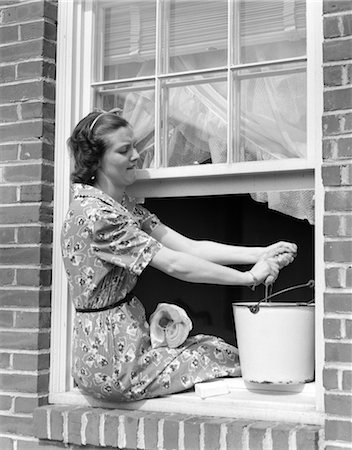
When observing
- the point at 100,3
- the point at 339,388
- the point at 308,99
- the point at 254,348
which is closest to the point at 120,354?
the point at 254,348

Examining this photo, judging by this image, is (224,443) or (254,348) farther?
(254,348)

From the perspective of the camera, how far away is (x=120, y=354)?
134 inches

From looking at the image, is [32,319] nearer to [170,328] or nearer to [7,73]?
[170,328]

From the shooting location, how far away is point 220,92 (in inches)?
141

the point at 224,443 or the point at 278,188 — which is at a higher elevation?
the point at 278,188

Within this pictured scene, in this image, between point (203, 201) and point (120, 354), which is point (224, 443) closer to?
point (120, 354)

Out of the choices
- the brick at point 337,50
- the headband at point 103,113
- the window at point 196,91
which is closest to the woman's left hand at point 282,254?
the window at point 196,91

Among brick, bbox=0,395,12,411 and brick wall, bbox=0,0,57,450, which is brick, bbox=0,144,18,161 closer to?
brick wall, bbox=0,0,57,450

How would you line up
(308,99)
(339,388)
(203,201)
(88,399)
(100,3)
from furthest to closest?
(203,201) < (100,3) < (88,399) < (308,99) < (339,388)

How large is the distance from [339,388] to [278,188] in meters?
0.88

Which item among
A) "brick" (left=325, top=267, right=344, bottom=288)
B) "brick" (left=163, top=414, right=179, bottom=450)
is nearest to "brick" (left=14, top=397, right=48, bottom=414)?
"brick" (left=163, top=414, right=179, bottom=450)

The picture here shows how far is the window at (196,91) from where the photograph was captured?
3395mm

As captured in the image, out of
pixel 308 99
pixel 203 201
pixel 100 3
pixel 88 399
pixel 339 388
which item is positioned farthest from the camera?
pixel 203 201

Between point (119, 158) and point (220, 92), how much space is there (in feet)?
1.76
